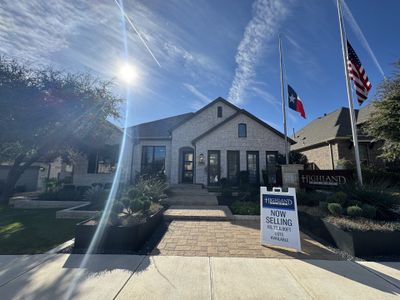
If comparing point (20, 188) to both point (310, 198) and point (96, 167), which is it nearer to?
point (96, 167)

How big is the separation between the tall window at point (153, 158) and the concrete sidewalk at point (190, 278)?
38.3 ft

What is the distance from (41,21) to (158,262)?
10635 millimetres

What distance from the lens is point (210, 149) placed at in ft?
48.0

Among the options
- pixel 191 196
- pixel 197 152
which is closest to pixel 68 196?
pixel 191 196

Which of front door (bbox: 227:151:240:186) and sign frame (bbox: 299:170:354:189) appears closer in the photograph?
sign frame (bbox: 299:170:354:189)

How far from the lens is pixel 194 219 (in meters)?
7.26

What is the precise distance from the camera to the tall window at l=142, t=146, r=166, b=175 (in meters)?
15.7

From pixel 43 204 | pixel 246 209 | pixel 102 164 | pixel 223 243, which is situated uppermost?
pixel 102 164

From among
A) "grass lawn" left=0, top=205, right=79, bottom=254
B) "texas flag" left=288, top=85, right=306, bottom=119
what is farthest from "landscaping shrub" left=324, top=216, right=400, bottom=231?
"texas flag" left=288, top=85, right=306, bottom=119

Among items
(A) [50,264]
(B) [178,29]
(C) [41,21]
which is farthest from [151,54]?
(A) [50,264]

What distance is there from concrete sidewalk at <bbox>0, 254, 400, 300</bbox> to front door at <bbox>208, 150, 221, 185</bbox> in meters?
10.3

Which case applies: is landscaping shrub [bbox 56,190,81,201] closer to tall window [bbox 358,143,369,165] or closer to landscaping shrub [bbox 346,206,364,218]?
landscaping shrub [bbox 346,206,364,218]

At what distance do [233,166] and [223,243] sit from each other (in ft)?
32.5

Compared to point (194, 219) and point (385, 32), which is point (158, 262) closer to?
point (194, 219)
